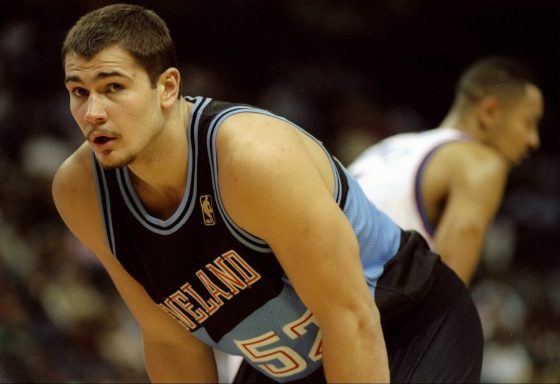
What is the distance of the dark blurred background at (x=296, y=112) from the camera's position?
18.1ft

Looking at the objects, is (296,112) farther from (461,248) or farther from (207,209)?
(207,209)

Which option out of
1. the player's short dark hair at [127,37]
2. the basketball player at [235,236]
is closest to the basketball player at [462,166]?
the basketball player at [235,236]

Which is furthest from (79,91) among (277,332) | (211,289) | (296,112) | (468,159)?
→ (296,112)

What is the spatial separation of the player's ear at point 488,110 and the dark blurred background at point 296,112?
233 centimetres

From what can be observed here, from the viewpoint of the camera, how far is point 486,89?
3.96m

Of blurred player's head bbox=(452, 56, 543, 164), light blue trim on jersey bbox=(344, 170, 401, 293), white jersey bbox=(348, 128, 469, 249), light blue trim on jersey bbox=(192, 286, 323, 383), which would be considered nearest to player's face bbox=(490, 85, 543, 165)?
blurred player's head bbox=(452, 56, 543, 164)

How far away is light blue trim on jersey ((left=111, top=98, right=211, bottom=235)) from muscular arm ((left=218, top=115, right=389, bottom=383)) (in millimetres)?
109

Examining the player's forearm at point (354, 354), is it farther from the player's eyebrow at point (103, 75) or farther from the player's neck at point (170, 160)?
the player's eyebrow at point (103, 75)

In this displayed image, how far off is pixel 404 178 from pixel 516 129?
65 centimetres

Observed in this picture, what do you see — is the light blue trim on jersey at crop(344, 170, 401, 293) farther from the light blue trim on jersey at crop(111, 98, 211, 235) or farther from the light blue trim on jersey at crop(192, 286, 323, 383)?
the light blue trim on jersey at crop(111, 98, 211, 235)

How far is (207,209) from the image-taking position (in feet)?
7.41

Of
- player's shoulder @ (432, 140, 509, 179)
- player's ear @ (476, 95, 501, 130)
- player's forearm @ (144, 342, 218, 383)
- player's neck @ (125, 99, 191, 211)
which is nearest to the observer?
player's neck @ (125, 99, 191, 211)

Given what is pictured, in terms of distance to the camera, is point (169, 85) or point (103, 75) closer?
point (103, 75)

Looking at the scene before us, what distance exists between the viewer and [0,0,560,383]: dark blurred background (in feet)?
18.1
